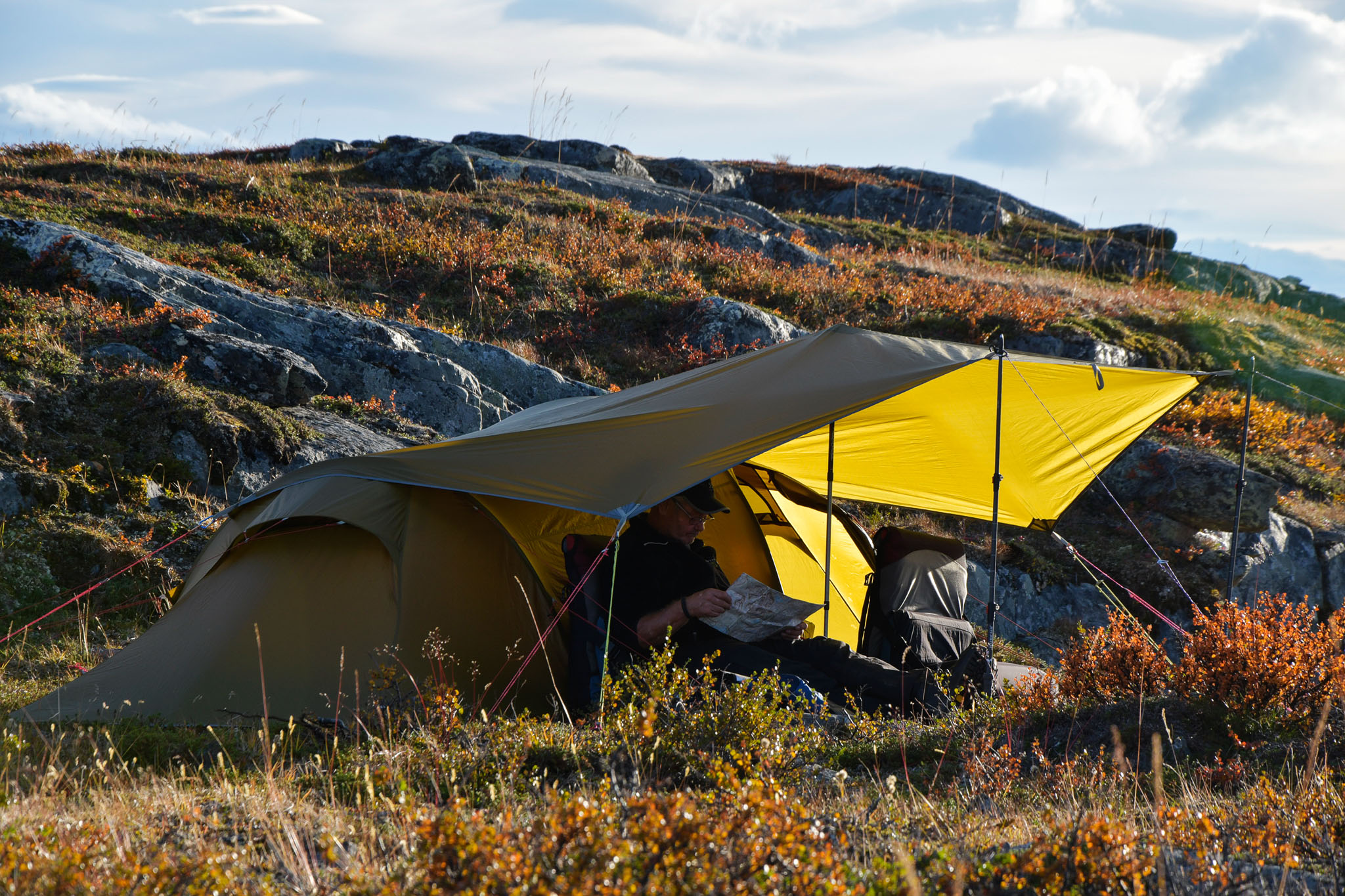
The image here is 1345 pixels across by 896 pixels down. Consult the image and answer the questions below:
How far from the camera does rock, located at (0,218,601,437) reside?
30.4 ft

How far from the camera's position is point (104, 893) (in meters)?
2.21

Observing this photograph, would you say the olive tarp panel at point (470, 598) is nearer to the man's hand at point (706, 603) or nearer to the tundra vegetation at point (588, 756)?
the tundra vegetation at point (588, 756)

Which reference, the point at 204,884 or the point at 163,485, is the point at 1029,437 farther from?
the point at 163,485

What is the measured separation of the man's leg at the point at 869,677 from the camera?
5035mm

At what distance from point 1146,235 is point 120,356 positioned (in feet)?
89.0

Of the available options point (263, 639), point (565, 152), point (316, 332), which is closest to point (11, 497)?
point (263, 639)

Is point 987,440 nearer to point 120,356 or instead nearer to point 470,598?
point 470,598

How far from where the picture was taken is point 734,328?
12.2m

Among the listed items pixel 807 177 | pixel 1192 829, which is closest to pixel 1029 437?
pixel 1192 829

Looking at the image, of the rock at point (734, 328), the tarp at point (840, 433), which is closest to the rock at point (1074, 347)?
the rock at point (734, 328)

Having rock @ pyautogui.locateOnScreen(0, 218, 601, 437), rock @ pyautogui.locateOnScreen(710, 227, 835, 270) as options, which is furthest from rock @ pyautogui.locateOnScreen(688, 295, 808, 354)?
rock @ pyautogui.locateOnScreen(710, 227, 835, 270)

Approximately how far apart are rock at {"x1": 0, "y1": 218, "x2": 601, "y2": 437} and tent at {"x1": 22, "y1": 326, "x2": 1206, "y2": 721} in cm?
393

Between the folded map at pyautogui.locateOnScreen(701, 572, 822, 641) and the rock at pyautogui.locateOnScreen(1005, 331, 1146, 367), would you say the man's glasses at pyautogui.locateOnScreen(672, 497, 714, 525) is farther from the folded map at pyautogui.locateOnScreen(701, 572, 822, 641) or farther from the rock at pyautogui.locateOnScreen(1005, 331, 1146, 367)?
the rock at pyautogui.locateOnScreen(1005, 331, 1146, 367)

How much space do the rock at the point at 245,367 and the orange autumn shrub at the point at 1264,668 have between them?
776 centimetres
